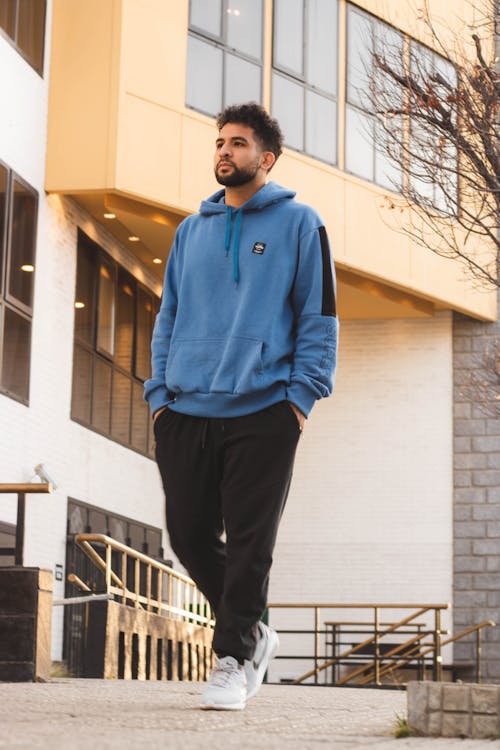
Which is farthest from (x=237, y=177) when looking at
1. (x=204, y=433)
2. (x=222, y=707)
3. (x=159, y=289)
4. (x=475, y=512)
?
(x=475, y=512)

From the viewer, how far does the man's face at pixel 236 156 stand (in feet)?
17.7

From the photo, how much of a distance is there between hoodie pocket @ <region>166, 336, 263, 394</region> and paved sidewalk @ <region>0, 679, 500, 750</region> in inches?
46.3

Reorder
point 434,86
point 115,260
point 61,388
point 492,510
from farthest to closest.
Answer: point 492,510 < point 115,260 < point 61,388 < point 434,86

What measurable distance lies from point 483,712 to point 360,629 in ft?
67.8

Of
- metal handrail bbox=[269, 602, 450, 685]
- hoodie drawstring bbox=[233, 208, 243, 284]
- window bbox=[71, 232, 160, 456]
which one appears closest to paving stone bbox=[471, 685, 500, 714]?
hoodie drawstring bbox=[233, 208, 243, 284]

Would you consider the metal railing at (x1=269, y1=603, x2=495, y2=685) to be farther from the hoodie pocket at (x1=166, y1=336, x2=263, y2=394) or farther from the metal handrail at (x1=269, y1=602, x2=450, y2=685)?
the hoodie pocket at (x1=166, y1=336, x2=263, y2=394)

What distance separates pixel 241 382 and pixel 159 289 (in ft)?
58.5

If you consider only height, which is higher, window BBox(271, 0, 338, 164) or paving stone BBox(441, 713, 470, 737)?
window BBox(271, 0, 338, 164)

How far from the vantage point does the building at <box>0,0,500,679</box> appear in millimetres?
17516

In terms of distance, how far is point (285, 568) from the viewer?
958 inches

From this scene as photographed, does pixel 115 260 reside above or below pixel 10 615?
above

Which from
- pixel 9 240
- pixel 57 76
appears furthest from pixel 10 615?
pixel 57 76

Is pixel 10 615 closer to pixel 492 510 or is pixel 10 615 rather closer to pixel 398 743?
pixel 398 743

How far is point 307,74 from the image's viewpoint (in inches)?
840
